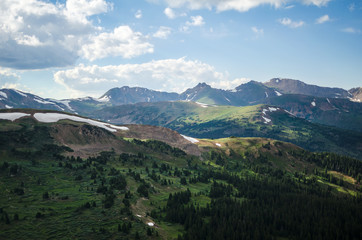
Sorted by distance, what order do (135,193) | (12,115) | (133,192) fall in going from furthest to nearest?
(12,115) → (133,192) → (135,193)

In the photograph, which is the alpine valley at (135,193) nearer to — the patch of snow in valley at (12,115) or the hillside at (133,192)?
the hillside at (133,192)

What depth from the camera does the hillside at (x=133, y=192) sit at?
68.6 metres

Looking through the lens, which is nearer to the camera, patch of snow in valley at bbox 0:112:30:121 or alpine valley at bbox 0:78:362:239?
alpine valley at bbox 0:78:362:239

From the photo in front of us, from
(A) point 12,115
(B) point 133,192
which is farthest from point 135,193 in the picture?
(A) point 12,115

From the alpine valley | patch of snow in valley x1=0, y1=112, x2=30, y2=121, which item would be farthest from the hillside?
patch of snow in valley x1=0, y1=112, x2=30, y2=121

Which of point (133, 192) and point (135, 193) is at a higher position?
point (133, 192)

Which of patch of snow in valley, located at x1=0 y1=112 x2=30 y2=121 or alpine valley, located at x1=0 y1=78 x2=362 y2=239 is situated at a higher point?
patch of snow in valley, located at x1=0 y1=112 x2=30 y2=121

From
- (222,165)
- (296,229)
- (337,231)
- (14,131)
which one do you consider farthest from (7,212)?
(222,165)

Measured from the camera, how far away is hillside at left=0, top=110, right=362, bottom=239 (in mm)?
68625

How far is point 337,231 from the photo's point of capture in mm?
83438

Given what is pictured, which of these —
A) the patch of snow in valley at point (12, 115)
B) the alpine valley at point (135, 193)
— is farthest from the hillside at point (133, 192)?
the patch of snow in valley at point (12, 115)

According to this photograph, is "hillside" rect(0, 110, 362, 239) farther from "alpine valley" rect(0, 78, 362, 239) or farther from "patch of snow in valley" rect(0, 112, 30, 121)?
"patch of snow in valley" rect(0, 112, 30, 121)

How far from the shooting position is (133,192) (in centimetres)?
9681

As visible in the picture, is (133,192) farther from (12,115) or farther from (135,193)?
(12,115)
